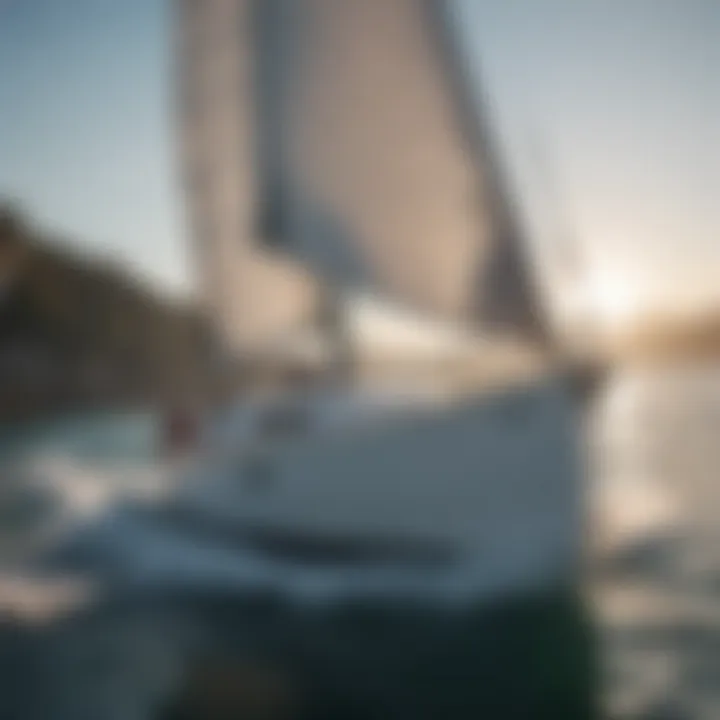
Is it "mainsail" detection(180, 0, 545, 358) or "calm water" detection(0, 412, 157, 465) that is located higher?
"mainsail" detection(180, 0, 545, 358)

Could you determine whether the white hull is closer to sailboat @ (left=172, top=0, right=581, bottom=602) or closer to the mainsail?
sailboat @ (left=172, top=0, right=581, bottom=602)

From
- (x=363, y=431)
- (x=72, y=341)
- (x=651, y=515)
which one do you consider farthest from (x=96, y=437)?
(x=651, y=515)

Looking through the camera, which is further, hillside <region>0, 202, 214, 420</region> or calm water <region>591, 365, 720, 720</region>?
hillside <region>0, 202, 214, 420</region>

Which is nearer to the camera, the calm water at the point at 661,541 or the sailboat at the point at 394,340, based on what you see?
the calm water at the point at 661,541

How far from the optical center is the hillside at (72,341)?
1.43 meters

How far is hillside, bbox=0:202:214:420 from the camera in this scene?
1.43 m

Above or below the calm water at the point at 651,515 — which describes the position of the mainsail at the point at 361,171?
above

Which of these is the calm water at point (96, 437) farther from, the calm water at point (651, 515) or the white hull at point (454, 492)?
the white hull at point (454, 492)

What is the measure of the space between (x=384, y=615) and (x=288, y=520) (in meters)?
0.22

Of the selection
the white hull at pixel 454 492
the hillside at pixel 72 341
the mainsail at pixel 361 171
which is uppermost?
the mainsail at pixel 361 171

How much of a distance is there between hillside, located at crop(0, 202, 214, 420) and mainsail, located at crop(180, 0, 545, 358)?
125mm

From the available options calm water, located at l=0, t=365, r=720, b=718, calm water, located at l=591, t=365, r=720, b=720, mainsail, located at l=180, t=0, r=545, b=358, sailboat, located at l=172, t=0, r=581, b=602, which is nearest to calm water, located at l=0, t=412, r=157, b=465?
calm water, located at l=0, t=365, r=720, b=718

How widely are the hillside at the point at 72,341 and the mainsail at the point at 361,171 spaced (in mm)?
125

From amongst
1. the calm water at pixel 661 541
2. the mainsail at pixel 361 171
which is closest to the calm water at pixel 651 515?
the calm water at pixel 661 541
